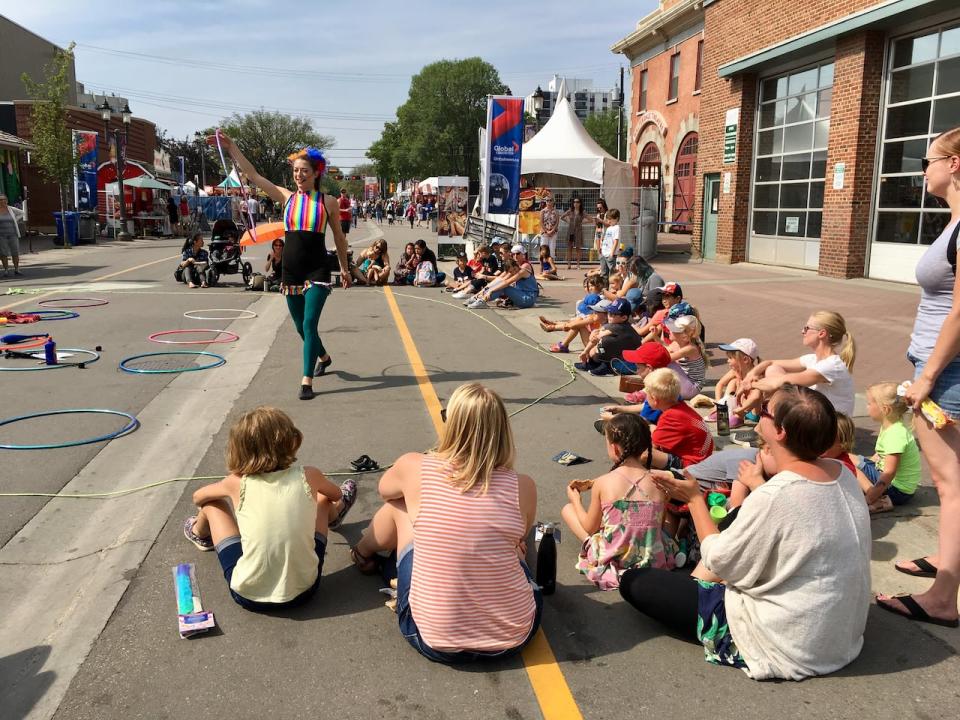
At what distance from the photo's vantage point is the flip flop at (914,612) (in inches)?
143

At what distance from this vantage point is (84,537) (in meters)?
4.61

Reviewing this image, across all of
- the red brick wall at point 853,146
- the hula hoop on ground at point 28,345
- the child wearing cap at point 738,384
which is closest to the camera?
the child wearing cap at point 738,384

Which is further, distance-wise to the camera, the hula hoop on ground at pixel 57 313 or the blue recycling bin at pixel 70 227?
the blue recycling bin at pixel 70 227

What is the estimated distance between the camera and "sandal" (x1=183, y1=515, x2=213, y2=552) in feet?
14.2

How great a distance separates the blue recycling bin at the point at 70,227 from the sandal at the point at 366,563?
30219mm

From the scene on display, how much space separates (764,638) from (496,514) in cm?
116

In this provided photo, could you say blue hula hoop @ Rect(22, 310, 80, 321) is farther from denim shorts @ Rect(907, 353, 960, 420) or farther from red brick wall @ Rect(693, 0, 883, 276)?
red brick wall @ Rect(693, 0, 883, 276)

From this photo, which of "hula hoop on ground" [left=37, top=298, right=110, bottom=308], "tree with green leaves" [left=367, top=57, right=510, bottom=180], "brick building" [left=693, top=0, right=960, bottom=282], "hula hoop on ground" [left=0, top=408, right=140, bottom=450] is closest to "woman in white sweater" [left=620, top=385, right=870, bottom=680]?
"hula hoop on ground" [left=0, top=408, right=140, bottom=450]

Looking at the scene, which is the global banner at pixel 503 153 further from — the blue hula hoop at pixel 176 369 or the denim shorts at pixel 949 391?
the denim shorts at pixel 949 391

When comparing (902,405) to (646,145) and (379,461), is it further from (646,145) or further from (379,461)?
(646,145)

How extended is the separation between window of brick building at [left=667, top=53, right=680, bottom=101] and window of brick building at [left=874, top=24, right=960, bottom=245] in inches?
763

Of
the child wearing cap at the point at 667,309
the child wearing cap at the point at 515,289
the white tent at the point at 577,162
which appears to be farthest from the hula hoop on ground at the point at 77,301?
the white tent at the point at 577,162

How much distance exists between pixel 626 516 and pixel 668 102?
3502 cm

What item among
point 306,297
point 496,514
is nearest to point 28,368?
point 306,297
